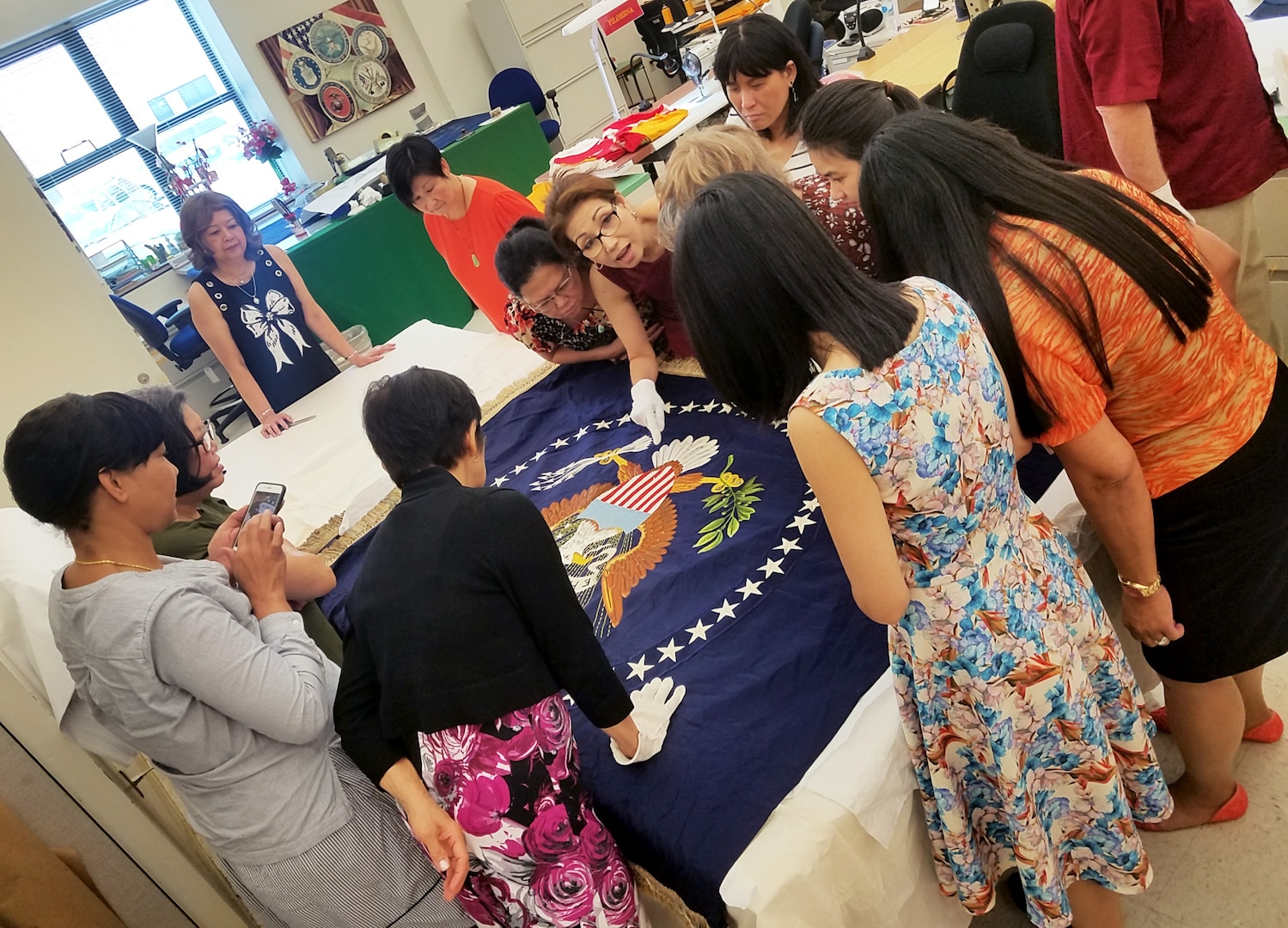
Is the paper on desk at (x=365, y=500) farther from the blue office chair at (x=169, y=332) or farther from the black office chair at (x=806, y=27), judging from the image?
the black office chair at (x=806, y=27)

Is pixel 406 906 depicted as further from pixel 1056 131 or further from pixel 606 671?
pixel 1056 131

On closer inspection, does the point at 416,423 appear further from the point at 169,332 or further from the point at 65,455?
the point at 169,332

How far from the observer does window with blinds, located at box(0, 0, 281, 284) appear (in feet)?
17.3

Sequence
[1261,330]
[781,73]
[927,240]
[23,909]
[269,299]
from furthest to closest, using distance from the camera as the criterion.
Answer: [269,299], [781,73], [1261,330], [927,240], [23,909]

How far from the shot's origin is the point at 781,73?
248cm

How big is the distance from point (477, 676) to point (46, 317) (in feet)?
8.66

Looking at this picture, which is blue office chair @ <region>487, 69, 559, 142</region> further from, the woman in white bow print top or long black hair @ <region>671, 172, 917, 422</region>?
long black hair @ <region>671, 172, 917, 422</region>

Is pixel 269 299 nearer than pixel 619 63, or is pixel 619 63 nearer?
pixel 269 299

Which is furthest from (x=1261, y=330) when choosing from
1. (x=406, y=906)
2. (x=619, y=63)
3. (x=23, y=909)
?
A: (x=619, y=63)

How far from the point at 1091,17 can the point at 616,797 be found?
1736 millimetres

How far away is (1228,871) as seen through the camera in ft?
4.76

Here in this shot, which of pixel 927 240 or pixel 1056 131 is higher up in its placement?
pixel 927 240

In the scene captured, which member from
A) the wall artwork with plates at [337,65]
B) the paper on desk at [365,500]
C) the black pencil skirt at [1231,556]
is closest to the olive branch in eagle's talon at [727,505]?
the black pencil skirt at [1231,556]

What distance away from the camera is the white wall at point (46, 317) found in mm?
2760
